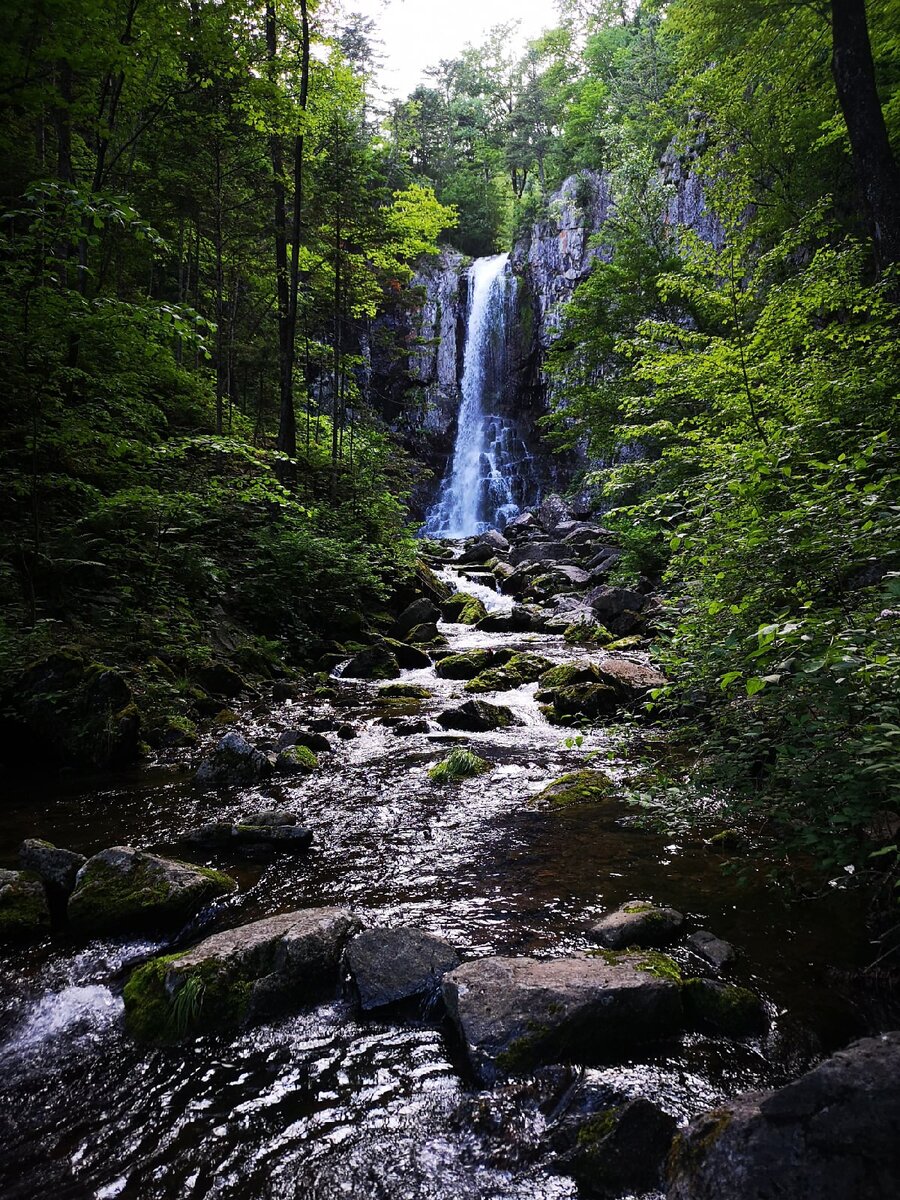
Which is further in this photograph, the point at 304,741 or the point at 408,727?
the point at 408,727

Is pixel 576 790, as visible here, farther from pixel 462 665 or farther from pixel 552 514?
pixel 552 514

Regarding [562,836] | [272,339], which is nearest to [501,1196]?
[562,836]

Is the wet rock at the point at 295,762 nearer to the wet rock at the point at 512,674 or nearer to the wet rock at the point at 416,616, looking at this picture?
the wet rock at the point at 512,674

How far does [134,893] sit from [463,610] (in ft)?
43.2

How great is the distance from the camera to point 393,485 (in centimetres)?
1888

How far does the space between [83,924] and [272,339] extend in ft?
62.1

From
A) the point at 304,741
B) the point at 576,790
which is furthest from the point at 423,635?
the point at 576,790

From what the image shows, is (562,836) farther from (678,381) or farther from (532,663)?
(678,381)

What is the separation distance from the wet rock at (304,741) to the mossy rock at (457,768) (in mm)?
1536

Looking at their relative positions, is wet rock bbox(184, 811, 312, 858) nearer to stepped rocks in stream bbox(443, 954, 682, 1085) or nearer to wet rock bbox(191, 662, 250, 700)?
stepped rocks in stream bbox(443, 954, 682, 1085)

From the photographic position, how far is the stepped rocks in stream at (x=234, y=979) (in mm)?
2902

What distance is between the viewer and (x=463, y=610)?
16578 millimetres

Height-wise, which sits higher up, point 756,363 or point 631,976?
point 756,363

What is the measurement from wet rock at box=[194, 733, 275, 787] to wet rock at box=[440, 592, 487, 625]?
10.1 meters
